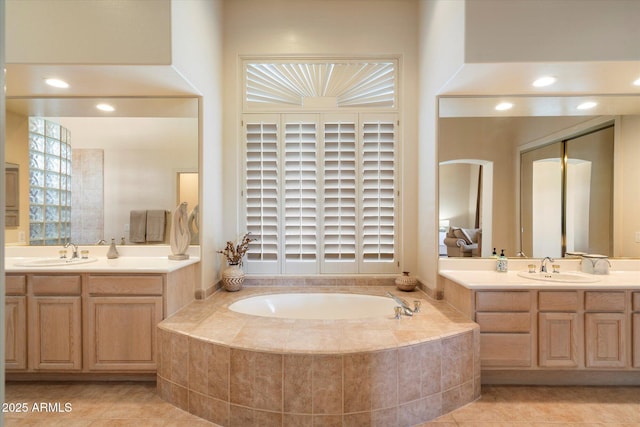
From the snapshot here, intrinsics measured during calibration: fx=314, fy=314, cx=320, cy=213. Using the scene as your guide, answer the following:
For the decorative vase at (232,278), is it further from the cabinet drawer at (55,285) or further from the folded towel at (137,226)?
the cabinet drawer at (55,285)

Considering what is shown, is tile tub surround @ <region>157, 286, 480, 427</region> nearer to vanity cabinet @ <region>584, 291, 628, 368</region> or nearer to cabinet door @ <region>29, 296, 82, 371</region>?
cabinet door @ <region>29, 296, 82, 371</region>

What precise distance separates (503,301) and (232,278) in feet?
7.29

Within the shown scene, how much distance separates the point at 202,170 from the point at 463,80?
7.27 feet

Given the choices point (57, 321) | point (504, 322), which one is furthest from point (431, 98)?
point (57, 321)

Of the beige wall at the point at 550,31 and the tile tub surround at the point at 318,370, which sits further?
the beige wall at the point at 550,31

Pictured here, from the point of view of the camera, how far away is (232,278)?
9.64 ft

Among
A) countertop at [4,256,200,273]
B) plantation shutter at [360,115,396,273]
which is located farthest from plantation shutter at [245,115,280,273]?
plantation shutter at [360,115,396,273]

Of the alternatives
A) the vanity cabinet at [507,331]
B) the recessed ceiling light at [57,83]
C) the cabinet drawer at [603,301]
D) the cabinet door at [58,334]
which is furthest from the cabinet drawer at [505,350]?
the recessed ceiling light at [57,83]

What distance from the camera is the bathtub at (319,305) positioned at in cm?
280

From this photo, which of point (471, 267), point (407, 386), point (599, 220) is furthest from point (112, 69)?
point (599, 220)

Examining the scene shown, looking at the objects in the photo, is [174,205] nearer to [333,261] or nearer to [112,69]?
[112,69]

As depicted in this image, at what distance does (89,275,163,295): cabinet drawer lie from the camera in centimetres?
221

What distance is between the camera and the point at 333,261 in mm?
3176

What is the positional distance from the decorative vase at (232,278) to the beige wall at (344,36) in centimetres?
164
